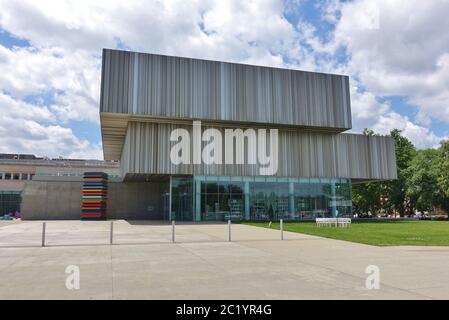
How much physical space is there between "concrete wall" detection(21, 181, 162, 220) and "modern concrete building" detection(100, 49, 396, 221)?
3.21 metres

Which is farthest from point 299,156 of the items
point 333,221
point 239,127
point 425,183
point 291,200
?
point 425,183

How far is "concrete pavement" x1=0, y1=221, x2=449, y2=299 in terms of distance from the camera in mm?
7500

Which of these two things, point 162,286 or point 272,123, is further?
point 272,123

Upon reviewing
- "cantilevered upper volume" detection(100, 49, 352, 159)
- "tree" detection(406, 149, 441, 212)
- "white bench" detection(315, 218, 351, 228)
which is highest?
"cantilevered upper volume" detection(100, 49, 352, 159)

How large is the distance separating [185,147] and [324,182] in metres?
17.0

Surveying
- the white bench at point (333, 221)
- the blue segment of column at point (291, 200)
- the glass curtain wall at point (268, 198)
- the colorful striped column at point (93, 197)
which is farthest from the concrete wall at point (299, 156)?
the white bench at point (333, 221)

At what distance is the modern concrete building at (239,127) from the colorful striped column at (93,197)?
5.58 meters

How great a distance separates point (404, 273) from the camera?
9.72m

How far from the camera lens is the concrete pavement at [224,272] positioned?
750 centimetres

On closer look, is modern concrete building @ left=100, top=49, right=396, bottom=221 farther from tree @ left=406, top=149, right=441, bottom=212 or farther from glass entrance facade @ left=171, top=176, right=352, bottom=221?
tree @ left=406, top=149, right=441, bottom=212

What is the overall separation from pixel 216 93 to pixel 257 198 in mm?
12163

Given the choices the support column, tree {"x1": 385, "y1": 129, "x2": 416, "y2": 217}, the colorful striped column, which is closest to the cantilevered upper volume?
the colorful striped column
